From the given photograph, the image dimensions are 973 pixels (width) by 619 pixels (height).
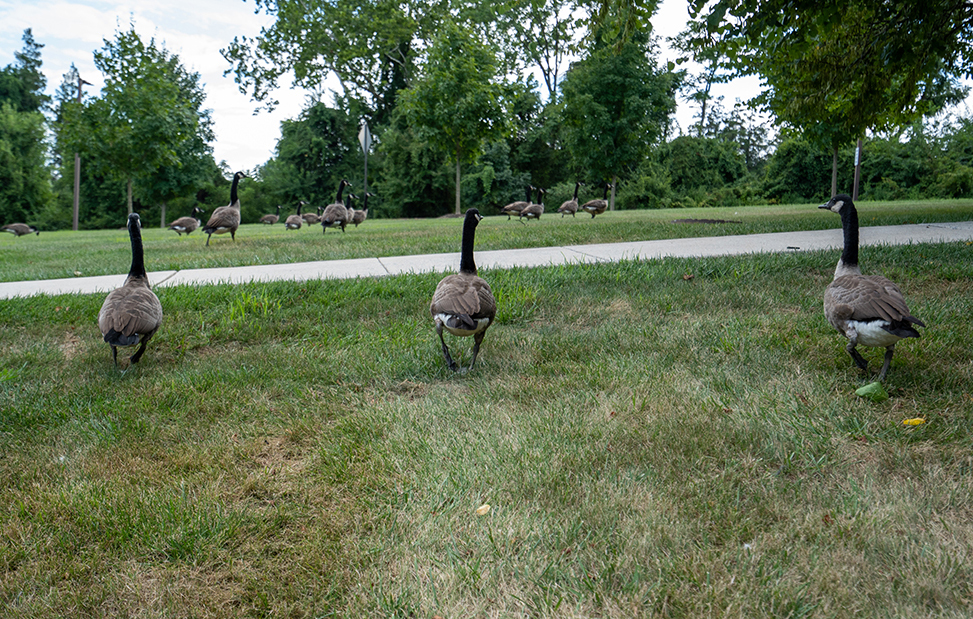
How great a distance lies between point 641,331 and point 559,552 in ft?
9.99

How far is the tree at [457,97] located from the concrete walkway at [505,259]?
16.9 metres

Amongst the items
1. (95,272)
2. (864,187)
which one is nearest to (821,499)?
(95,272)

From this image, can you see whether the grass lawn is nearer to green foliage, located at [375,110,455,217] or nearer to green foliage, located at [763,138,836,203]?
green foliage, located at [375,110,455,217]

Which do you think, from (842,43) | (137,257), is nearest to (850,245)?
(137,257)

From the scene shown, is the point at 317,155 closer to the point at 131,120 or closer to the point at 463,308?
the point at 131,120

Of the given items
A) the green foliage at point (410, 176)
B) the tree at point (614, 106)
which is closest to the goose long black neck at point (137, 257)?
the tree at point (614, 106)

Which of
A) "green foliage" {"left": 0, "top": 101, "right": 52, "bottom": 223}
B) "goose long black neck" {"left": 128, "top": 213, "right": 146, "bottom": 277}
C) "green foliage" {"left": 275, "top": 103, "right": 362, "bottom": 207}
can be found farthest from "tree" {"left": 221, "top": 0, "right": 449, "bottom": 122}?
"goose long black neck" {"left": 128, "top": 213, "right": 146, "bottom": 277}

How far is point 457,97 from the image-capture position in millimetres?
25078

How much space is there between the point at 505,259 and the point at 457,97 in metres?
18.5

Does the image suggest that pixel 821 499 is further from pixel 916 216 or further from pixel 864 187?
pixel 864 187

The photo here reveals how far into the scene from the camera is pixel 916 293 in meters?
5.84

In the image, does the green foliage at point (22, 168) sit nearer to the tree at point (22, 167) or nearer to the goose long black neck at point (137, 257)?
the tree at point (22, 167)

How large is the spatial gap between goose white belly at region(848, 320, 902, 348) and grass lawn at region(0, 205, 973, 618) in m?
0.33

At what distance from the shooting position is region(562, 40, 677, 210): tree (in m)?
29.2
